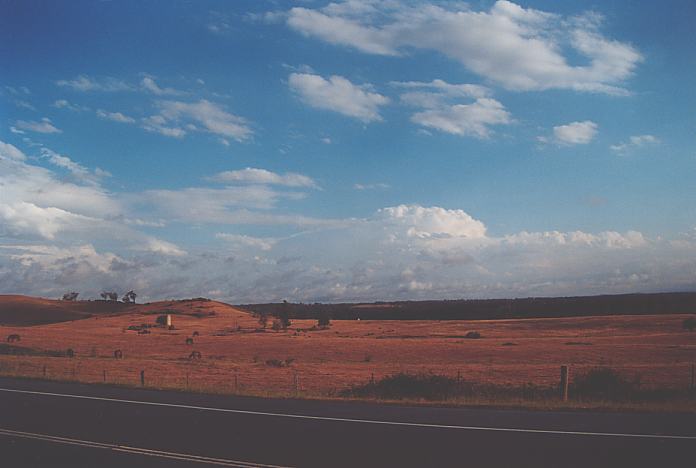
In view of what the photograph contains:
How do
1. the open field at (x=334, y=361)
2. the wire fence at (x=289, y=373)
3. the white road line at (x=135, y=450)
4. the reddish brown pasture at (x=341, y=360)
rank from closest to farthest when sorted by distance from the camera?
the white road line at (x=135, y=450) → the wire fence at (x=289, y=373) → the open field at (x=334, y=361) → the reddish brown pasture at (x=341, y=360)

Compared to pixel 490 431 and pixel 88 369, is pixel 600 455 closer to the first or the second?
pixel 490 431

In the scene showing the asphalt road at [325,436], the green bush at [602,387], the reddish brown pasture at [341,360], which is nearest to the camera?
the asphalt road at [325,436]

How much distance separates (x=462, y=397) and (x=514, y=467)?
32.9 ft

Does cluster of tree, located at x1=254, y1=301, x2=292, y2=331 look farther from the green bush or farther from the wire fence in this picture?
the green bush

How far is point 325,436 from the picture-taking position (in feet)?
41.3

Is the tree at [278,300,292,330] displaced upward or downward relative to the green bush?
downward

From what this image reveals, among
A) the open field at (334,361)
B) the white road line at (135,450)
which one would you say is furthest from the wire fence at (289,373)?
the white road line at (135,450)

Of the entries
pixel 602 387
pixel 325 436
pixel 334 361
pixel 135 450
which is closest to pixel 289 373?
pixel 334 361

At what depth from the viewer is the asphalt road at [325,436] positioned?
10.5m

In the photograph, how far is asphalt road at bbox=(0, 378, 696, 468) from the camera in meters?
10.5

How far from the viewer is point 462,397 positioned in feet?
64.5

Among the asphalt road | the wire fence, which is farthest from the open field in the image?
the asphalt road

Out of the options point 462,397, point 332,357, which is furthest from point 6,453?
point 332,357

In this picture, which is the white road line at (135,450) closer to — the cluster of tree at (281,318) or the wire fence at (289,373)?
the wire fence at (289,373)
